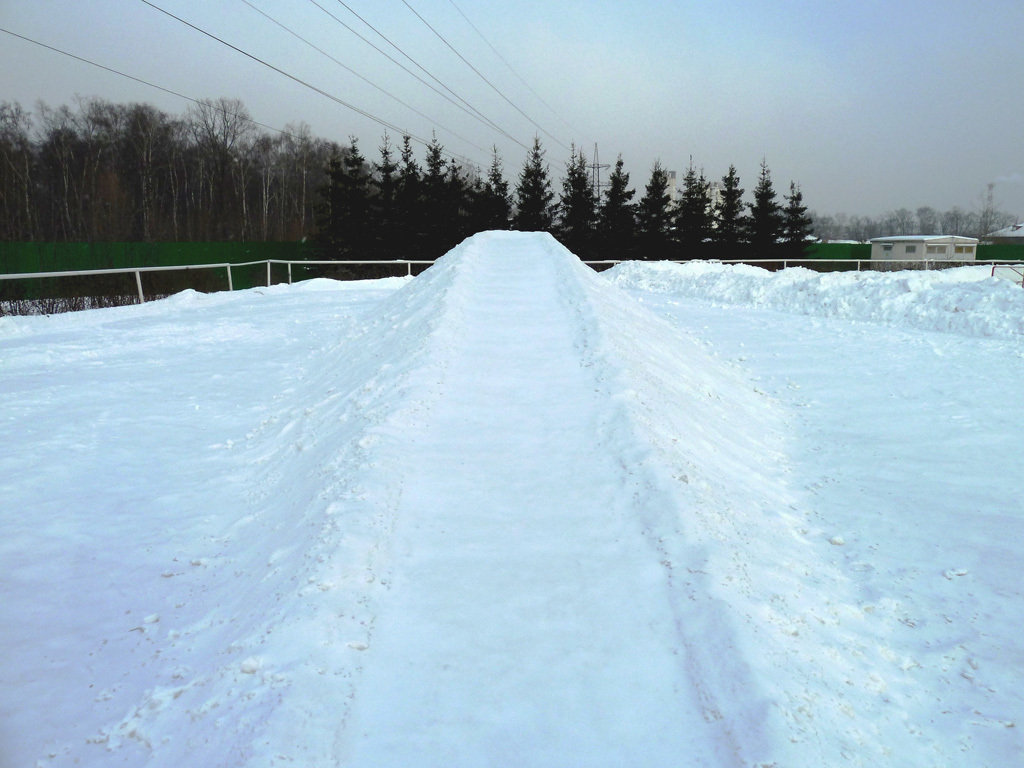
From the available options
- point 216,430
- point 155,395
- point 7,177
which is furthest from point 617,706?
point 7,177

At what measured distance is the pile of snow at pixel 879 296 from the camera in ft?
37.8

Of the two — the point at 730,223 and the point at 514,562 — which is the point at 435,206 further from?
the point at 514,562

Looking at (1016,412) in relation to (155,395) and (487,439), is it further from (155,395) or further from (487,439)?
(155,395)

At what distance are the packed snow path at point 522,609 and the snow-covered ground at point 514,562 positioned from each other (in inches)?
0.6

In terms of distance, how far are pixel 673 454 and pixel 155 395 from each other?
662cm

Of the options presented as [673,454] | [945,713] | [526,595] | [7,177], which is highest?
[7,177]

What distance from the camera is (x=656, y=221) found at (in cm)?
4034

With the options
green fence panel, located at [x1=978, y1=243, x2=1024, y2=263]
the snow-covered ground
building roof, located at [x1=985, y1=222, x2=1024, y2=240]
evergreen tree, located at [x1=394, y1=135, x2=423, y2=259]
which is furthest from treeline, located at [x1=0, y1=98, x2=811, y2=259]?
building roof, located at [x1=985, y1=222, x2=1024, y2=240]

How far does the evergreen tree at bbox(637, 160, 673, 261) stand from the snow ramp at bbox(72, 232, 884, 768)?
36107 mm

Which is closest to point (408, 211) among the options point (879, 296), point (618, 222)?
point (618, 222)

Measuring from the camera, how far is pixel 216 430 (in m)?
6.82

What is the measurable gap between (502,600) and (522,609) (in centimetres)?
13

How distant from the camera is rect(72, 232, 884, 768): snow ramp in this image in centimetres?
255

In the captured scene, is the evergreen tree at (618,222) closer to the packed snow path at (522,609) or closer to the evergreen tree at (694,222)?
the evergreen tree at (694,222)
